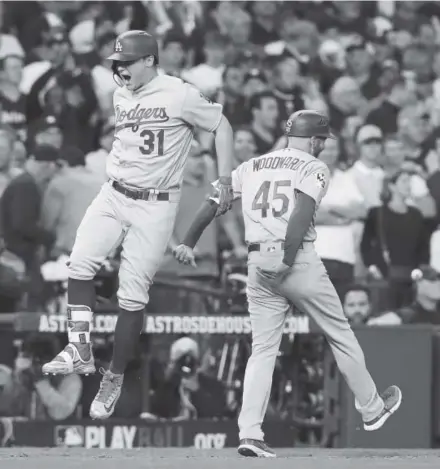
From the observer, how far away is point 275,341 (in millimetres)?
8188

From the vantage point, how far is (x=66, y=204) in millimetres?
11188

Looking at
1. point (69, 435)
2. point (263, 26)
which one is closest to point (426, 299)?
point (69, 435)

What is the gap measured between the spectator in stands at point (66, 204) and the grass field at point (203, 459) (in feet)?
7.72

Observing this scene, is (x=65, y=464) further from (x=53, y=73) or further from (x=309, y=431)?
(x=53, y=73)

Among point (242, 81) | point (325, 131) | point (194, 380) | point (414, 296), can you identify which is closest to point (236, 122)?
point (242, 81)

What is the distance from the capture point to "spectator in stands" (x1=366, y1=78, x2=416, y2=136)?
14305mm

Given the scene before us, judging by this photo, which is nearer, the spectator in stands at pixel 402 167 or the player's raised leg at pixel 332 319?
the player's raised leg at pixel 332 319

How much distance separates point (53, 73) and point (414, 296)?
412cm

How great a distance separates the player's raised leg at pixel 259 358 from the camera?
8109 millimetres

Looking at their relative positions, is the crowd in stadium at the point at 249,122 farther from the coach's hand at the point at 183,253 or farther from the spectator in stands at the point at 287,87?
the coach's hand at the point at 183,253

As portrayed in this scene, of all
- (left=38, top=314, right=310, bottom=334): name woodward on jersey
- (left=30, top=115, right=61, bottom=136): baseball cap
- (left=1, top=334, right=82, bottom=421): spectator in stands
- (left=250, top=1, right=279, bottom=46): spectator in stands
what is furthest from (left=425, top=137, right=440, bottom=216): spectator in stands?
(left=1, top=334, right=82, bottom=421): spectator in stands

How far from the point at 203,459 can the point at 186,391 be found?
2401mm

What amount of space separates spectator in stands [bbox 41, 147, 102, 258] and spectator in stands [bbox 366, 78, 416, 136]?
12.6 ft

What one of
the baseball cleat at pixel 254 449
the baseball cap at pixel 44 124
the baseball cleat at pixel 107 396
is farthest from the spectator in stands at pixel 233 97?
the baseball cleat at pixel 254 449
